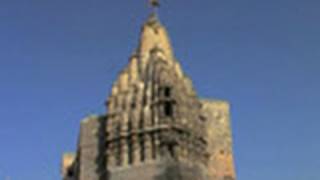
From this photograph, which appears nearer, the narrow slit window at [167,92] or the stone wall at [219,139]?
the narrow slit window at [167,92]

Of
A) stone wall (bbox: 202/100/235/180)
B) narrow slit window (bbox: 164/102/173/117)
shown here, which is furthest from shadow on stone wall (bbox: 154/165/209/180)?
narrow slit window (bbox: 164/102/173/117)

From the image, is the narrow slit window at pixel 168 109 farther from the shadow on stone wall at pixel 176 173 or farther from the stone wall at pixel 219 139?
the stone wall at pixel 219 139

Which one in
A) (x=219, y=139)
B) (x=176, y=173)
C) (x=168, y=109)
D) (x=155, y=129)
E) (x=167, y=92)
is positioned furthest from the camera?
(x=219, y=139)

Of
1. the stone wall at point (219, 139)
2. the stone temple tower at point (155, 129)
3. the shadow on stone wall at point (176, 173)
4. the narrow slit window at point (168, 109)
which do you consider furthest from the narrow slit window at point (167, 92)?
the shadow on stone wall at point (176, 173)

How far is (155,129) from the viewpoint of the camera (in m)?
24.2

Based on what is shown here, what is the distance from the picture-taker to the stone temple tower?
23.8m

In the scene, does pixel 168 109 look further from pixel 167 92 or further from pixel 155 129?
pixel 155 129

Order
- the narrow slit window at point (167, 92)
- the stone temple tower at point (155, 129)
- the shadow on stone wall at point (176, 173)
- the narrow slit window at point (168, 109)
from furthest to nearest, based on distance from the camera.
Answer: the narrow slit window at point (167, 92), the narrow slit window at point (168, 109), the stone temple tower at point (155, 129), the shadow on stone wall at point (176, 173)

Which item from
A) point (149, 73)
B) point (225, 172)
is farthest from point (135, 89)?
point (225, 172)

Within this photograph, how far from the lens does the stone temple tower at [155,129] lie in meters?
23.8

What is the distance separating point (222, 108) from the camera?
90.5ft

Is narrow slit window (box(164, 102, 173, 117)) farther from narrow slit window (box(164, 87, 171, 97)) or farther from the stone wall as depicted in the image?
the stone wall

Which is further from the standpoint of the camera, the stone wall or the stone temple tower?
the stone wall

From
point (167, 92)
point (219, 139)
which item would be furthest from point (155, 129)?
point (219, 139)
